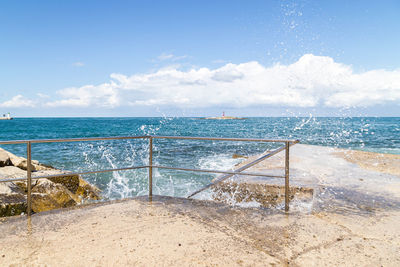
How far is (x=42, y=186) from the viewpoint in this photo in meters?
6.02

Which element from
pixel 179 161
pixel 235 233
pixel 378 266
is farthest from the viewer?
pixel 179 161

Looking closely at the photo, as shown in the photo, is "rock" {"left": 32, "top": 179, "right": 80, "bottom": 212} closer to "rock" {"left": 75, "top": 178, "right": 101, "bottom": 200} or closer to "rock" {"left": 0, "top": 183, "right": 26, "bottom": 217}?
"rock" {"left": 0, "top": 183, "right": 26, "bottom": 217}

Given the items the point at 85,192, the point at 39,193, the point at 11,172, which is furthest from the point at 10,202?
the point at 85,192

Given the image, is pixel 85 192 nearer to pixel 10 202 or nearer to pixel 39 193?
pixel 39 193

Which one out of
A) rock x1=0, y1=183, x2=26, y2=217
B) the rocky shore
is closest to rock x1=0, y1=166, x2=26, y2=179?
the rocky shore

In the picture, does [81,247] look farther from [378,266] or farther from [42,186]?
[42,186]

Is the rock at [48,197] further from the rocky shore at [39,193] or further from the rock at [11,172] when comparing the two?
the rock at [11,172]

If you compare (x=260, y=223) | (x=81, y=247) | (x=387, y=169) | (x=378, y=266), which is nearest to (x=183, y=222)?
(x=260, y=223)

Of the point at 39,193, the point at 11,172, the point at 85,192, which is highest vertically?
the point at 11,172

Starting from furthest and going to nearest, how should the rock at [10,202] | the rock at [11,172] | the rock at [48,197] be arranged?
the rock at [11,172] < the rock at [48,197] < the rock at [10,202]

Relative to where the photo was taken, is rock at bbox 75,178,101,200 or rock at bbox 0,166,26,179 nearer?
rock at bbox 0,166,26,179

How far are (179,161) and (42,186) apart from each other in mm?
9525

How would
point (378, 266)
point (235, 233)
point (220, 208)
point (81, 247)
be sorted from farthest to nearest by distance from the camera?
point (220, 208)
point (235, 233)
point (81, 247)
point (378, 266)

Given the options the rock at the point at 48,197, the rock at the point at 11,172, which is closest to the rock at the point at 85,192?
the rock at the point at 11,172
